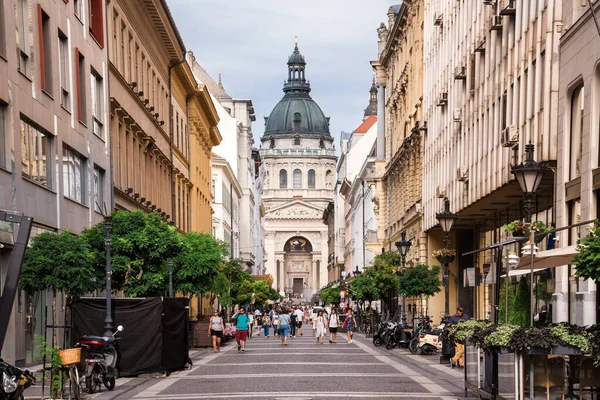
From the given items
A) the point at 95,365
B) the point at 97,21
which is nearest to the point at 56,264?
the point at 95,365

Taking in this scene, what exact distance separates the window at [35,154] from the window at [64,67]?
7.95 feet

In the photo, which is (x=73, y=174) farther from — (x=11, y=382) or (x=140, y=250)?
(x=11, y=382)

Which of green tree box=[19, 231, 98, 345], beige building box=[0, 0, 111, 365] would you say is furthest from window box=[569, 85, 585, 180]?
beige building box=[0, 0, 111, 365]

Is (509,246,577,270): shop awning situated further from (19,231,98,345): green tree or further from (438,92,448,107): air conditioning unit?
(438,92,448,107): air conditioning unit

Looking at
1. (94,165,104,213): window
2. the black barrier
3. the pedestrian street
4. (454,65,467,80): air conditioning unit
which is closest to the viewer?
the pedestrian street

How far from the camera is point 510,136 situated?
2961 cm

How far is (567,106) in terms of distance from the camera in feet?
81.1

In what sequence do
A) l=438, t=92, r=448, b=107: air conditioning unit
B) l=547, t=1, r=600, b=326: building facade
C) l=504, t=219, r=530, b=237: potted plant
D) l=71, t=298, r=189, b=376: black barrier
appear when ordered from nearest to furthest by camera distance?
l=504, t=219, r=530, b=237: potted plant < l=547, t=1, r=600, b=326: building facade < l=71, t=298, r=189, b=376: black barrier < l=438, t=92, r=448, b=107: air conditioning unit

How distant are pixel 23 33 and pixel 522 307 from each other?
1247 cm

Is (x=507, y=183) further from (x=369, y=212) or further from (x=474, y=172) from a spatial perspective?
(x=369, y=212)

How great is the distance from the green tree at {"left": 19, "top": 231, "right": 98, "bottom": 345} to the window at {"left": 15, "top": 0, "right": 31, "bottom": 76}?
16.1ft

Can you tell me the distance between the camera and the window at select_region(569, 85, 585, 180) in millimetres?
24125

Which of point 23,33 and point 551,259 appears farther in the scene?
point 23,33

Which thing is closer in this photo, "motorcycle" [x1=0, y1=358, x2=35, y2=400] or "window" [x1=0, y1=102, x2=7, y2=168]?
"motorcycle" [x1=0, y1=358, x2=35, y2=400]
